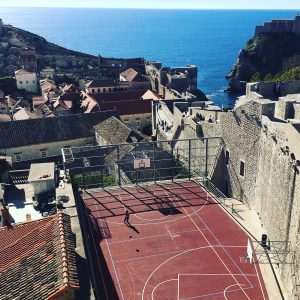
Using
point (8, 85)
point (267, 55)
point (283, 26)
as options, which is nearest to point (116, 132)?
point (8, 85)

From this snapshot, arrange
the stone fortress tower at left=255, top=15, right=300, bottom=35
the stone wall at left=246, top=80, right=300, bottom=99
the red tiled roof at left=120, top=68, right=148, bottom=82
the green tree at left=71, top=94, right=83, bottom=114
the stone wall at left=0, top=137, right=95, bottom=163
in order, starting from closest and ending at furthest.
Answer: the stone wall at left=246, top=80, right=300, bottom=99 → the stone wall at left=0, top=137, right=95, bottom=163 → the green tree at left=71, top=94, right=83, bottom=114 → the red tiled roof at left=120, top=68, right=148, bottom=82 → the stone fortress tower at left=255, top=15, right=300, bottom=35

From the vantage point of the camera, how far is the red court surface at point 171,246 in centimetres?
1991

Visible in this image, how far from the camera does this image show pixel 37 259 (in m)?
14.0

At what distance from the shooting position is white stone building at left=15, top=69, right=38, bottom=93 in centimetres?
8186

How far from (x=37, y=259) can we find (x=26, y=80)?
73620 millimetres

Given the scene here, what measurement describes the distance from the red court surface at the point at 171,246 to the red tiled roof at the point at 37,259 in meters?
5.74

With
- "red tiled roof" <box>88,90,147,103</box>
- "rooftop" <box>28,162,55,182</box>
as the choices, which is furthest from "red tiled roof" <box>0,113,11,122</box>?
"rooftop" <box>28,162,55,182</box>

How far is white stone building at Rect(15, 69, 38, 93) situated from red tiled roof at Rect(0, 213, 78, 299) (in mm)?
70272

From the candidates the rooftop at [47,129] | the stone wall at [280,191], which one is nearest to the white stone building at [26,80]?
the rooftop at [47,129]

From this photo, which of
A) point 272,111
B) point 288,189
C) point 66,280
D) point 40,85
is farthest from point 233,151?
point 40,85

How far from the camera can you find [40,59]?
4011 inches

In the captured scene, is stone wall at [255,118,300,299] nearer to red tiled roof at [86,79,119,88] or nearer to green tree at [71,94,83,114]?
green tree at [71,94,83,114]

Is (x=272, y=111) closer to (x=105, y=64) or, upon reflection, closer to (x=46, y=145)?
(x=46, y=145)

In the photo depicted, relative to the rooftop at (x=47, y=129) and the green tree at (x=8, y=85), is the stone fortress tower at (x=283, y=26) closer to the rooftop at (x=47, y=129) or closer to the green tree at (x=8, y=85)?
the green tree at (x=8, y=85)
